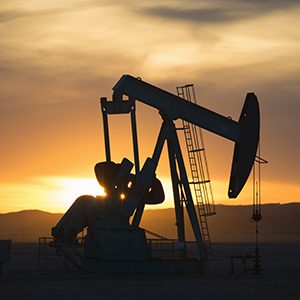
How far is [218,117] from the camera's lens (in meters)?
32.8

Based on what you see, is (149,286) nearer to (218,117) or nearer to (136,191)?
(136,191)

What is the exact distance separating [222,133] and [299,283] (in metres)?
6.66

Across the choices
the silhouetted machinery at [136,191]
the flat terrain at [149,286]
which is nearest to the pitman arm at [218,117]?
the silhouetted machinery at [136,191]

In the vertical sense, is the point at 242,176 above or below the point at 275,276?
above

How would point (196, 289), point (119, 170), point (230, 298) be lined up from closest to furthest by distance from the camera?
point (230, 298)
point (196, 289)
point (119, 170)

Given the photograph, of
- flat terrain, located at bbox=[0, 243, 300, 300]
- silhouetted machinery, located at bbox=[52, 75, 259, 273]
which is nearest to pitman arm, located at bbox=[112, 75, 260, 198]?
silhouetted machinery, located at bbox=[52, 75, 259, 273]

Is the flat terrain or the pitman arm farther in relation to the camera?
the pitman arm

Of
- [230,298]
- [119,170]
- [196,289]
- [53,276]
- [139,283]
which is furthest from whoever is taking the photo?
[119,170]

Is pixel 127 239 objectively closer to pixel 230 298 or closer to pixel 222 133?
pixel 222 133

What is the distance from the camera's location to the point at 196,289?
25.4 metres

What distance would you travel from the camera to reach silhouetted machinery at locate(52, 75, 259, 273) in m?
31.6

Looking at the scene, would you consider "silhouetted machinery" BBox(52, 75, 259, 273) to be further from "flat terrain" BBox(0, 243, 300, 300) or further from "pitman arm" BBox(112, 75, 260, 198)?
"flat terrain" BBox(0, 243, 300, 300)

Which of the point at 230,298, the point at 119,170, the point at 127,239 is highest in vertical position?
the point at 119,170

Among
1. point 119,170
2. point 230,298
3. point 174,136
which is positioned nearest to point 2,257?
point 119,170
